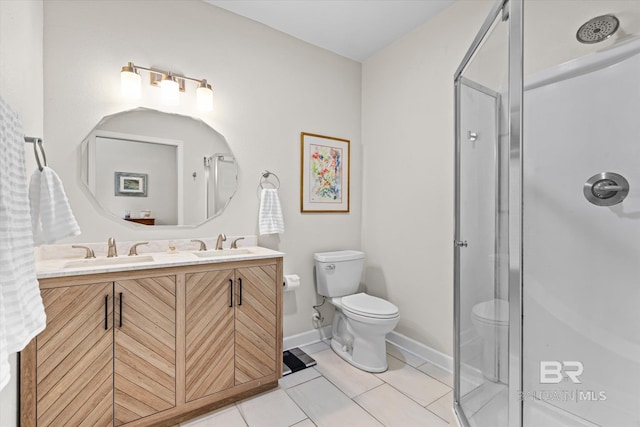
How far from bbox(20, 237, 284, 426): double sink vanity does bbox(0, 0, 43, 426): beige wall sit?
17cm

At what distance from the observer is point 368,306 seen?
83.8 inches

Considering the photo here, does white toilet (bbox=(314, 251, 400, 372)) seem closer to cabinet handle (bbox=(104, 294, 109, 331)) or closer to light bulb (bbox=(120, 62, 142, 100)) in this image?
cabinet handle (bbox=(104, 294, 109, 331))

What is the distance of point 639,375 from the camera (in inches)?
50.0

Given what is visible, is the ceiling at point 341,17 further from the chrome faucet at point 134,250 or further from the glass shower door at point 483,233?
the chrome faucet at point 134,250

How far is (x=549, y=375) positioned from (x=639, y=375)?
34 centimetres

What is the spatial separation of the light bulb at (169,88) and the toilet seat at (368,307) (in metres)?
1.87

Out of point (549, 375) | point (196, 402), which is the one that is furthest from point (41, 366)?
point (549, 375)

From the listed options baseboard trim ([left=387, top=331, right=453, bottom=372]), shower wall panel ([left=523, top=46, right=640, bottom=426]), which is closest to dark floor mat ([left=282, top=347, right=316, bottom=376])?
baseboard trim ([left=387, top=331, right=453, bottom=372])

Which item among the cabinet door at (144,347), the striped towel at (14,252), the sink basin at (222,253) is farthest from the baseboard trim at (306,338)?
the striped towel at (14,252)

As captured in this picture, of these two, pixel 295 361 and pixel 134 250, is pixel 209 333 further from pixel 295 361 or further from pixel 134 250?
pixel 295 361

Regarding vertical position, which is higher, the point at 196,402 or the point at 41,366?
the point at 41,366

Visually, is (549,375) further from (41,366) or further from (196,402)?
(41,366)

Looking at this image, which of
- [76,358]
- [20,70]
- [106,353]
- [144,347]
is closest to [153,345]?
[144,347]

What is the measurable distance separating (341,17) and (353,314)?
87.5 inches
